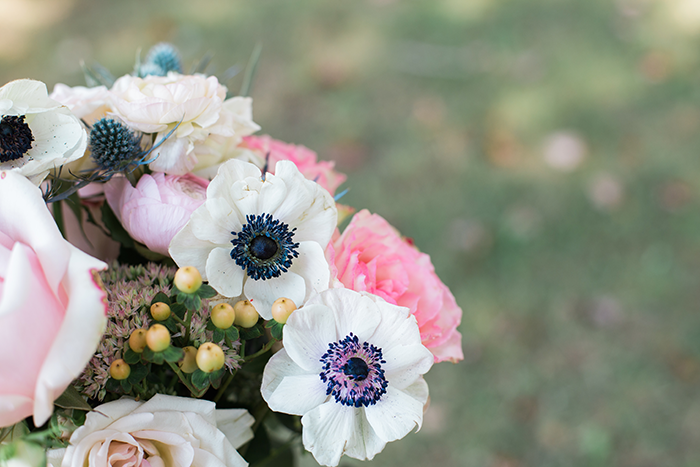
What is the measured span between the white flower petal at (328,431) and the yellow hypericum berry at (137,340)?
116 millimetres

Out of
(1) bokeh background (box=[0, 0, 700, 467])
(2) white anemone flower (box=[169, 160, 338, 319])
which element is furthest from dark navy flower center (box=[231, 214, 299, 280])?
(1) bokeh background (box=[0, 0, 700, 467])

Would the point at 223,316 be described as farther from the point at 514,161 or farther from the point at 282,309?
the point at 514,161

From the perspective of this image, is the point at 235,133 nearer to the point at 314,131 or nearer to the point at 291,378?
the point at 291,378

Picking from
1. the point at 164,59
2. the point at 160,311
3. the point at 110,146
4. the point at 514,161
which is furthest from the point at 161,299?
the point at 514,161

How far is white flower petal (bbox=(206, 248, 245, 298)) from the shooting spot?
40 cm

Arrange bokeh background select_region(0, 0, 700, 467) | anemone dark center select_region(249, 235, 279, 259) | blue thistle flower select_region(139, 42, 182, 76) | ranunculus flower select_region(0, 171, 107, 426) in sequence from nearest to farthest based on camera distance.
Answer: ranunculus flower select_region(0, 171, 107, 426), anemone dark center select_region(249, 235, 279, 259), blue thistle flower select_region(139, 42, 182, 76), bokeh background select_region(0, 0, 700, 467)

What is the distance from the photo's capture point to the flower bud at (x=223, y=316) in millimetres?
387

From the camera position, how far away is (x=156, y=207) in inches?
16.3

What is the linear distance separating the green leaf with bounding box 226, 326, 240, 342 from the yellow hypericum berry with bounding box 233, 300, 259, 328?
1 cm

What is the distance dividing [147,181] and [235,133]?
86 millimetres

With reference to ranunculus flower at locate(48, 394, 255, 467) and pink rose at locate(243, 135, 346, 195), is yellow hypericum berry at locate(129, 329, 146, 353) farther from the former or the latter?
pink rose at locate(243, 135, 346, 195)

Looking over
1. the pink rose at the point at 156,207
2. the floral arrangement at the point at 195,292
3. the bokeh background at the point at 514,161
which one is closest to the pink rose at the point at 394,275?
the floral arrangement at the point at 195,292

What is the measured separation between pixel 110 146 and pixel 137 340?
148 millimetres

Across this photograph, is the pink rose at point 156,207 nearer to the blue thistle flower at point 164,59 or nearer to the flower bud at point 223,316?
the flower bud at point 223,316
